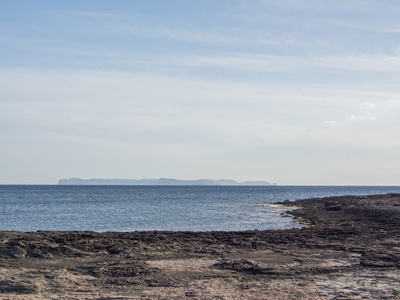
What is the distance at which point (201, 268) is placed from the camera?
12648mm

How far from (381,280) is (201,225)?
23.6 meters

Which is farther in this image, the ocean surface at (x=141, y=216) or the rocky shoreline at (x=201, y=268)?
the ocean surface at (x=141, y=216)

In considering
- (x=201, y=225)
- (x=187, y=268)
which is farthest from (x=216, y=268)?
(x=201, y=225)

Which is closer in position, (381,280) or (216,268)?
(381,280)

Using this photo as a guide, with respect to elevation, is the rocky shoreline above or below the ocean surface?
above

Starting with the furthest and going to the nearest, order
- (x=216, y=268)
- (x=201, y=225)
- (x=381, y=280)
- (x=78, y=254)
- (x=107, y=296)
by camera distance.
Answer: (x=201, y=225)
(x=78, y=254)
(x=216, y=268)
(x=381, y=280)
(x=107, y=296)

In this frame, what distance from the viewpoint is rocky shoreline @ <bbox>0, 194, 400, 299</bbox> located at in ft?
33.5

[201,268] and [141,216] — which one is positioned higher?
[201,268]

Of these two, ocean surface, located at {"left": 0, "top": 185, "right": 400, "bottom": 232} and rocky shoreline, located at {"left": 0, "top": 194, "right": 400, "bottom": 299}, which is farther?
ocean surface, located at {"left": 0, "top": 185, "right": 400, "bottom": 232}

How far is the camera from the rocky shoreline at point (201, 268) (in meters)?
10.2

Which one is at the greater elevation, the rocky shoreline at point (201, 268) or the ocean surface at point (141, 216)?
the rocky shoreline at point (201, 268)

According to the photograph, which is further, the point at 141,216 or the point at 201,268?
the point at 141,216

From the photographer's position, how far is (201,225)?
3425cm

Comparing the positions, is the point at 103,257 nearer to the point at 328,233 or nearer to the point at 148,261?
the point at 148,261
